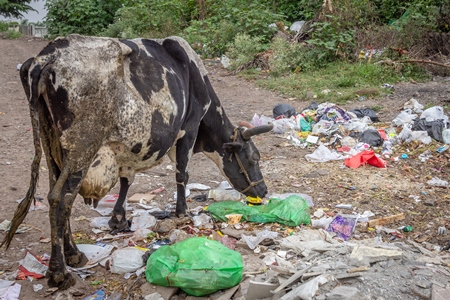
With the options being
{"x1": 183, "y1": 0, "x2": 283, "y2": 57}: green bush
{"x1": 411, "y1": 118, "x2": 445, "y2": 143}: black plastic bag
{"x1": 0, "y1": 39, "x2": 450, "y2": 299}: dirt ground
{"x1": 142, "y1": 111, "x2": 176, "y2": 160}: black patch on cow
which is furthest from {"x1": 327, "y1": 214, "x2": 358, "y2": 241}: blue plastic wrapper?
{"x1": 183, "y1": 0, "x2": 283, "y2": 57}: green bush

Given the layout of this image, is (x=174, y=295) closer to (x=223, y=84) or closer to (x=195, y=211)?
(x=195, y=211)

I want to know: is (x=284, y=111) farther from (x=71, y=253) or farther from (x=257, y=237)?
(x=71, y=253)

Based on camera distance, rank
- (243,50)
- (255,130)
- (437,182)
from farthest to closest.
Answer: (243,50), (437,182), (255,130)

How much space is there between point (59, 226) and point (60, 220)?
0.15 feet

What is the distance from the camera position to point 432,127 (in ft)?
26.4

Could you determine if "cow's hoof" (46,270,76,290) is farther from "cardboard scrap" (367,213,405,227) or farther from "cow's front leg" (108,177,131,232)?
"cardboard scrap" (367,213,405,227)

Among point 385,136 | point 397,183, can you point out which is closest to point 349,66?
point 385,136

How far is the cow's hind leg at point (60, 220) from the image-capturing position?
393 centimetres

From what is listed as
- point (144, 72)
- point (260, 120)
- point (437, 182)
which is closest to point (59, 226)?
point (144, 72)

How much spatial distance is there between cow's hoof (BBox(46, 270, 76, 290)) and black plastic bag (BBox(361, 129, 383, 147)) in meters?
5.30

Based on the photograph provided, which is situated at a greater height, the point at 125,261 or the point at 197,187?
the point at 125,261

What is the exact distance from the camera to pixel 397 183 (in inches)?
261

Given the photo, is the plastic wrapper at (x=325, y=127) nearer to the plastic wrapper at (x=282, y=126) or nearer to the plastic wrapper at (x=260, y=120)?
the plastic wrapper at (x=282, y=126)

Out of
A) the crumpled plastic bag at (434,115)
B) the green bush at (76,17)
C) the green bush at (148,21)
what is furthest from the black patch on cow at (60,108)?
the green bush at (76,17)
